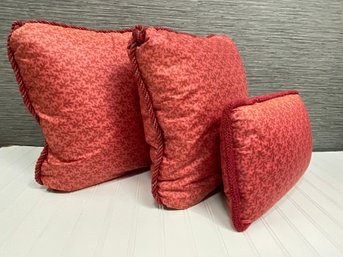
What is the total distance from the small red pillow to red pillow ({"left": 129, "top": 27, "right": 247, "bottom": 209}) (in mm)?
66

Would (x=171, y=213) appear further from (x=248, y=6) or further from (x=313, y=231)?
(x=248, y=6)

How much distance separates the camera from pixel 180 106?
0.60 metres

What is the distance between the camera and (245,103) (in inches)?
22.8

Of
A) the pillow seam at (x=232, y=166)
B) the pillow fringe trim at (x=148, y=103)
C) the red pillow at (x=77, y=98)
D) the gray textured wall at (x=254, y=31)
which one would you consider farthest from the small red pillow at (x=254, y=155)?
the gray textured wall at (x=254, y=31)

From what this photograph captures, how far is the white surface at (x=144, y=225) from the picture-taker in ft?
1.72

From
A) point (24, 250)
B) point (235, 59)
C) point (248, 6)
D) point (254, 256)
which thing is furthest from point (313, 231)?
point (248, 6)

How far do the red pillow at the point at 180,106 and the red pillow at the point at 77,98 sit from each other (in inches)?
3.7

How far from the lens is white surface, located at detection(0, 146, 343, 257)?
0.52 m

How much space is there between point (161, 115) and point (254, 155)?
0.70ft

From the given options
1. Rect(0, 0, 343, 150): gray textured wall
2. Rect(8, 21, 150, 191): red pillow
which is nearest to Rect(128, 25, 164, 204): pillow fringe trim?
Rect(8, 21, 150, 191): red pillow

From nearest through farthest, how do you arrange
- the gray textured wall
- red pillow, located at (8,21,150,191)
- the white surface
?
the white surface, red pillow, located at (8,21,150,191), the gray textured wall

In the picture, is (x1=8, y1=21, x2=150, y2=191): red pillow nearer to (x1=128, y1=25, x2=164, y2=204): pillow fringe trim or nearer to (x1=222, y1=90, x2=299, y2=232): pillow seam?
(x1=128, y1=25, x2=164, y2=204): pillow fringe trim

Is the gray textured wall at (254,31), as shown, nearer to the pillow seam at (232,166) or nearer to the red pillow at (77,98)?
the red pillow at (77,98)

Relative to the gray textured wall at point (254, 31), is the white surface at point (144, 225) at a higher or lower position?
lower
